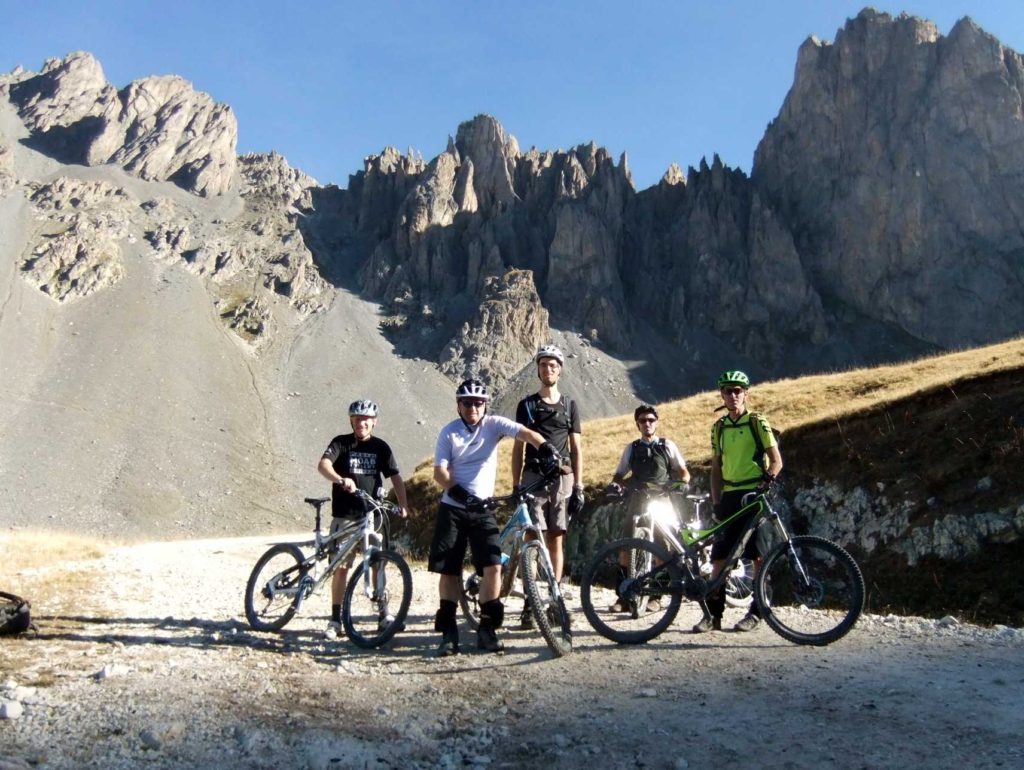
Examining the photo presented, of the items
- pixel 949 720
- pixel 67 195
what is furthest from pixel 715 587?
pixel 67 195

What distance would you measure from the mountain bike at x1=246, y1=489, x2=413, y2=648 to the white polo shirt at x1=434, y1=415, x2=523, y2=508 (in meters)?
1.21

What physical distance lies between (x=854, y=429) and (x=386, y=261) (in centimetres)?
13017

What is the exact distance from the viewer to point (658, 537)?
960 centimetres

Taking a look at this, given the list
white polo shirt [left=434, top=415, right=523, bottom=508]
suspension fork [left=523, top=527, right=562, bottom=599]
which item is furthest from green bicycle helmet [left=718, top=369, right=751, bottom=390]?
suspension fork [left=523, top=527, right=562, bottom=599]

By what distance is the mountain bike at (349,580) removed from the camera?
7.92 m

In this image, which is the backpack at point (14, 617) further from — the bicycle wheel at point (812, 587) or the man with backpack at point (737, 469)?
the bicycle wheel at point (812, 587)

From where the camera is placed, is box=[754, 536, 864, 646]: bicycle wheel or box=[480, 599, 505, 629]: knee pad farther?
box=[480, 599, 505, 629]: knee pad

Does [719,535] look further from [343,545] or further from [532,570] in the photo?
[343,545]

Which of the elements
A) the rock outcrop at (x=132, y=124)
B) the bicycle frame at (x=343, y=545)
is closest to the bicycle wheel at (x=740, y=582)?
the bicycle frame at (x=343, y=545)

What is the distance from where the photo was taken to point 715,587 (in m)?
7.73

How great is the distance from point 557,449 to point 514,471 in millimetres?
624

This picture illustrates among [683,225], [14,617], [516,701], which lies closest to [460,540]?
[516,701]

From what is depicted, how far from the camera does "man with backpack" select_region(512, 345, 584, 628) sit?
873cm

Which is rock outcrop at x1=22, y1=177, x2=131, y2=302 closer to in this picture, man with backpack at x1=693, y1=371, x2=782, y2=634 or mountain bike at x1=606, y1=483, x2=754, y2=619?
mountain bike at x1=606, y1=483, x2=754, y2=619
